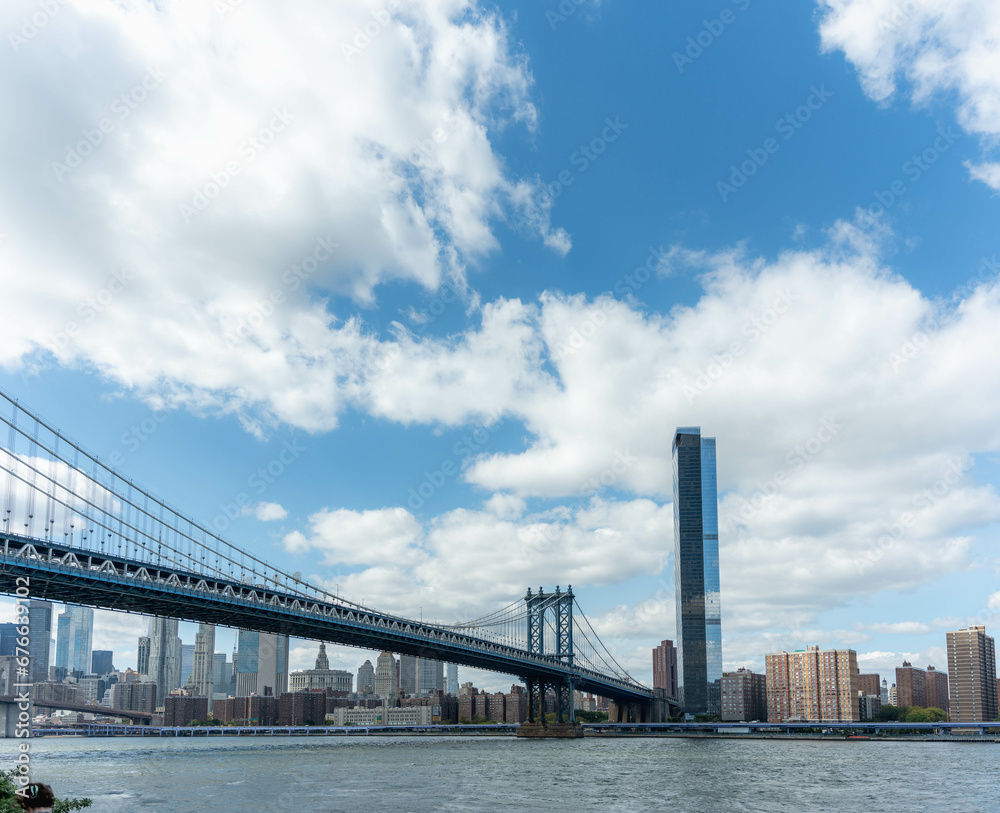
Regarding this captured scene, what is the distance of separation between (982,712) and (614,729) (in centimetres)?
7766

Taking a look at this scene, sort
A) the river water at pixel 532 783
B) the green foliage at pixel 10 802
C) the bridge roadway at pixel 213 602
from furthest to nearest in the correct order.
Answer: the bridge roadway at pixel 213 602, the river water at pixel 532 783, the green foliage at pixel 10 802

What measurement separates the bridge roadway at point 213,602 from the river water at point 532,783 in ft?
40.5

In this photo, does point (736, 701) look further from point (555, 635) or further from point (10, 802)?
point (10, 802)

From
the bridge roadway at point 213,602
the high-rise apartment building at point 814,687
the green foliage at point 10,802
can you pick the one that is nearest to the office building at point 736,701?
the high-rise apartment building at point 814,687

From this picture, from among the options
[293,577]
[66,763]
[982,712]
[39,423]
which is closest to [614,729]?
[982,712]

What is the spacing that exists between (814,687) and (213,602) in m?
142

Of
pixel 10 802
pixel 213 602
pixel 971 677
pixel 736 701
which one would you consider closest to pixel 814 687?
pixel 736 701

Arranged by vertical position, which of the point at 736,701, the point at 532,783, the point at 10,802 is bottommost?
the point at 736,701

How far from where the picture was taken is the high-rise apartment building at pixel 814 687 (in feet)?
546

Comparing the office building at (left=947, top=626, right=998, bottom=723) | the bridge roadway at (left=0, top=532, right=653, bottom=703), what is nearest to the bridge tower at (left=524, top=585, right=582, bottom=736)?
the bridge roadway at (left=0, top=532, right=653, bottom=703)

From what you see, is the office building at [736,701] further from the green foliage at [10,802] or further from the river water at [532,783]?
the green foliage at [10,802]

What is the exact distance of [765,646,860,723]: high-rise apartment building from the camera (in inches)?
6555

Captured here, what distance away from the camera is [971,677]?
581ft

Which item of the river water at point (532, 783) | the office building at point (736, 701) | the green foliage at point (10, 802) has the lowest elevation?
the office building at point (736, 701)
